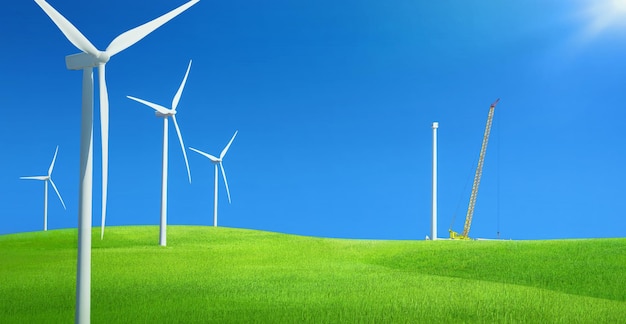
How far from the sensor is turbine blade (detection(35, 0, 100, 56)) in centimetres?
2378

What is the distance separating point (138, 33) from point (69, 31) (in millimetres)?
3717

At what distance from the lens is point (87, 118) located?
2206 cm

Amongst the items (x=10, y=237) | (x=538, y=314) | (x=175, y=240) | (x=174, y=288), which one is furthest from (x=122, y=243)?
(x=538, y=314)

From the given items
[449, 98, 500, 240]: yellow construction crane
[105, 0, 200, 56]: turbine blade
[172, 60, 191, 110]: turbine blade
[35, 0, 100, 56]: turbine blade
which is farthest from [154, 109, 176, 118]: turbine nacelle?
[449, 98, 500, 240]: yellow construction crane

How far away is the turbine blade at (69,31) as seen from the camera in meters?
23.8

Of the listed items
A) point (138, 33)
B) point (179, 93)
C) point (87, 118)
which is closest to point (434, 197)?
point (179, 93)

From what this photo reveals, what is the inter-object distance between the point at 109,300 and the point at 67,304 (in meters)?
1.79

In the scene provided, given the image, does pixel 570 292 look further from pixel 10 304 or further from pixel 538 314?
pixel 10 304

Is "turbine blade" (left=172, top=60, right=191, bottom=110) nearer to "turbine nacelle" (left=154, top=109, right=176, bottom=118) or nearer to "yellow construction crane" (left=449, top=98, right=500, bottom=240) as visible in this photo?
"turbine nacelle" (left=154, top=109, right=176, bottom=118)

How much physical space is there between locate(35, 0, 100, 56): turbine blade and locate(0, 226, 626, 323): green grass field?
408 inches

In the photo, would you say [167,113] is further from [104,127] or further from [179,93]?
[104,127]

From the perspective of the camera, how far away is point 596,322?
25.8 metres

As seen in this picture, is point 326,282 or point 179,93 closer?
point 326,282

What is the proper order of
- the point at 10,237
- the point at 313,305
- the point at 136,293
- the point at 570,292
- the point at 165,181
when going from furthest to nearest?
→ the point at 10,237 → the point at 165,181 → the point at 570,292 → the point at 136,293 → the point at 313,305
